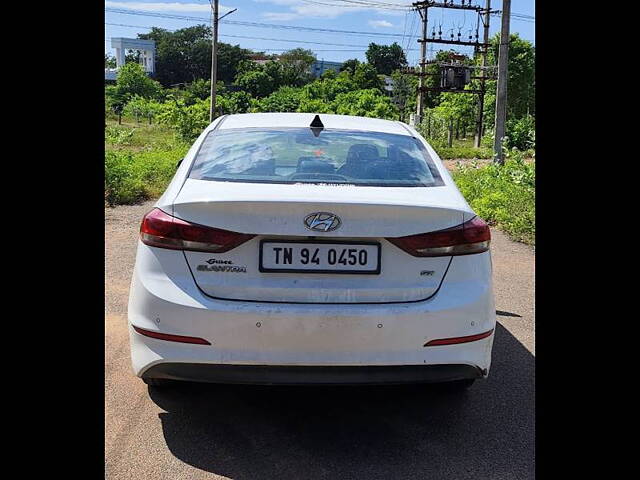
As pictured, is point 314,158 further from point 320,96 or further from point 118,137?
point 320,96

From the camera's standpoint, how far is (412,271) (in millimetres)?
2924

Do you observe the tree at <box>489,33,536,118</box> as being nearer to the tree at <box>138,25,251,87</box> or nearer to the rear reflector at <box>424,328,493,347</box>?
the rear reflector at <box>424,328,493,347</box>

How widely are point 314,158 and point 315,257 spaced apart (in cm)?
84

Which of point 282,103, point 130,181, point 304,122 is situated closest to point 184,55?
point 282,103

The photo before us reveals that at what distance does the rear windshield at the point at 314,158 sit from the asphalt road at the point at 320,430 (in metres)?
1.18

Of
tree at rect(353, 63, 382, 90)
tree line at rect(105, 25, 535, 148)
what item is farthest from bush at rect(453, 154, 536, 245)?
tree at rect(353, 63, 382, 90)

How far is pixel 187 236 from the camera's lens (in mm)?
2881

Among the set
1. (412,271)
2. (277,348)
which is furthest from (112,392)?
(412,271)

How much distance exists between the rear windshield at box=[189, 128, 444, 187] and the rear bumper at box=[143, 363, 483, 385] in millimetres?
874

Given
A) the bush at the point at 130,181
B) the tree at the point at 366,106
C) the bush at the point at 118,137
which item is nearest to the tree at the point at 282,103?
the tree at the point at 366,106

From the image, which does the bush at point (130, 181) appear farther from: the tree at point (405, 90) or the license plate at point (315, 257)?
the tree at point (405, 90)
